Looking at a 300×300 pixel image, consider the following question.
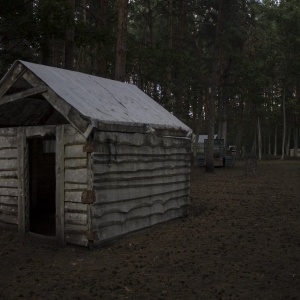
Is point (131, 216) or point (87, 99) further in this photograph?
Result: point (131, 216)

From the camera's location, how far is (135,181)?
29.2ft

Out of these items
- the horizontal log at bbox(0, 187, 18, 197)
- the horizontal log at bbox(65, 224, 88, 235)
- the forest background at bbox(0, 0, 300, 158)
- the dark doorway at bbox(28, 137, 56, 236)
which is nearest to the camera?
the horizontal log at bbox(65, 224, 88, 235)

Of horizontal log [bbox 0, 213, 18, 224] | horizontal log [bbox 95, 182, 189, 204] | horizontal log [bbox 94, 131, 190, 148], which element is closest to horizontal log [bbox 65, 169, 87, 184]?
horizontal log [bbox 95, 182, 189, 204]

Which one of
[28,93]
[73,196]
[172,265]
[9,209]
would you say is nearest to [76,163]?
[73,196]

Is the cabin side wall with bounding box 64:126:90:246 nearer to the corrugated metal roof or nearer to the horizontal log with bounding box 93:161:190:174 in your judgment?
the horizontal log with bounding box 93:161:190:174

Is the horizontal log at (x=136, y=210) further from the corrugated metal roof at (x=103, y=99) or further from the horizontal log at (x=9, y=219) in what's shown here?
the horizontal log at (x=9, y=219)

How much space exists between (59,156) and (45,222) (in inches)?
122

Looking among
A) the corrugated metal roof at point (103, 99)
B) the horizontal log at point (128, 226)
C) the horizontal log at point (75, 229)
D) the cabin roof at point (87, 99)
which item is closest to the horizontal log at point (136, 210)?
the horizontal log at point (128, 226)

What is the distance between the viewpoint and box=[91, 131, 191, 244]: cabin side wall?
7.79m

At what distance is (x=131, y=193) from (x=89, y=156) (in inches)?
60.4

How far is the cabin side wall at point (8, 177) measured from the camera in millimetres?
8867

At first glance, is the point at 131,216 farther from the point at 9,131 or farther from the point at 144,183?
the point at 9,131

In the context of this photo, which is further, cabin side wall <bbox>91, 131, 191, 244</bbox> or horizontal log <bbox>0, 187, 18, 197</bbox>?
horizontal log <bbox>0, 187, 18, 197</bbox>

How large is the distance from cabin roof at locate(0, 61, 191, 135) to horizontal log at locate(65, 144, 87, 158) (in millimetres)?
393
